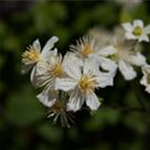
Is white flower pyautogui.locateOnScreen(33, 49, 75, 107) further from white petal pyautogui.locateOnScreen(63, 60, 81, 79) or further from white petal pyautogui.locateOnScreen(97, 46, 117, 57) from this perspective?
white petal pyautogui.locateOnScreen(97, 46, 117, 57)

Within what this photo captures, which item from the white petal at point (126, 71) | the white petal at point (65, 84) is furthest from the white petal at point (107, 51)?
the white petal at point (65, 84)

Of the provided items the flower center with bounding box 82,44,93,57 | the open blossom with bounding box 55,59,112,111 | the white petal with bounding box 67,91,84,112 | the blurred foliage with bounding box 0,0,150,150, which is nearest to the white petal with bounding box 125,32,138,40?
the flower center with bounding box 82,44,93,57

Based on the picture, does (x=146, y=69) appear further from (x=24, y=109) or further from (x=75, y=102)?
(x=24, y=109)

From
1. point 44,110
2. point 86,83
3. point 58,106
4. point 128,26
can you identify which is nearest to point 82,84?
point 86,83

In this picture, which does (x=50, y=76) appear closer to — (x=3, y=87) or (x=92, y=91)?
(x=92, y=91)

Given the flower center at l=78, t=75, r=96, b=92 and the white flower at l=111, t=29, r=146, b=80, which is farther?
the white flower at l=111, t=29, r=146, b=80

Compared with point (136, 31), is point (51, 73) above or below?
above

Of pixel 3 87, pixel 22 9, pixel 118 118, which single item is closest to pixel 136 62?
pixel 118 118

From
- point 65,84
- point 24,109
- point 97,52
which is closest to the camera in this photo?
point 65,84
